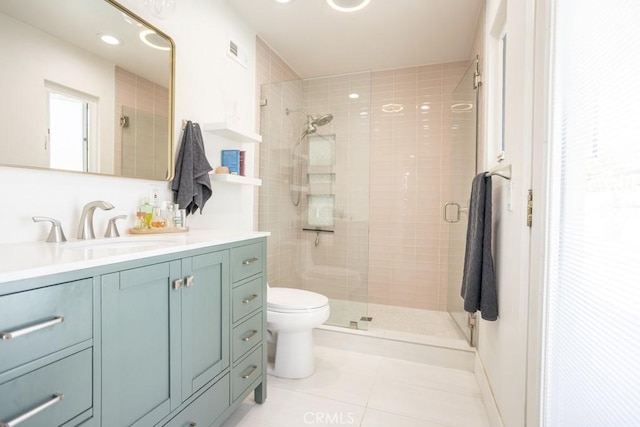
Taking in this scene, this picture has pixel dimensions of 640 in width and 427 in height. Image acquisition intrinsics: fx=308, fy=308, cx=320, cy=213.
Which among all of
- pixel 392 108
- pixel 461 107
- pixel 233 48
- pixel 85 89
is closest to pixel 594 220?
pixel 85 89

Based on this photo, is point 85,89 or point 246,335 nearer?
point 85,89

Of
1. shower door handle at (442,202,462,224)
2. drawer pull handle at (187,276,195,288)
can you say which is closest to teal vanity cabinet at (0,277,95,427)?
drawer pull handle at (187,276,195,288)

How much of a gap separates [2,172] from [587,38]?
70.7 inches

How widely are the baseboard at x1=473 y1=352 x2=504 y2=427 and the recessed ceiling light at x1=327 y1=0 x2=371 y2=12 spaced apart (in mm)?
2529

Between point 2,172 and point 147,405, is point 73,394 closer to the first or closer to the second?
point 147,405

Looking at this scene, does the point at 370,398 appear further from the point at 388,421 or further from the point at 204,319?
the point at 204,319

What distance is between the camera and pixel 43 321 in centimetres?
75

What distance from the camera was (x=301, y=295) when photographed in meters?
2.16

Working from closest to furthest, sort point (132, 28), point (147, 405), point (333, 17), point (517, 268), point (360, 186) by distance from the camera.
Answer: point (147, 405)
point (517, 268)
point (132, 28)
point (333, 17)
point (360, 186)

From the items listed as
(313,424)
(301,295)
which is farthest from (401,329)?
(313,424)

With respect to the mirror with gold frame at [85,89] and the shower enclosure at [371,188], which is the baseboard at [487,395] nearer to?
the shower enclosure at [371,188]

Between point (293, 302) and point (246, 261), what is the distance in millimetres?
610

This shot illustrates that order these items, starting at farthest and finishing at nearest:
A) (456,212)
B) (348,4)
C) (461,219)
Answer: (456,212)
(461,219)
(348,4)

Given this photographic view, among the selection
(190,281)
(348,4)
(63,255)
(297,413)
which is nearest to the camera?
(63,255)
